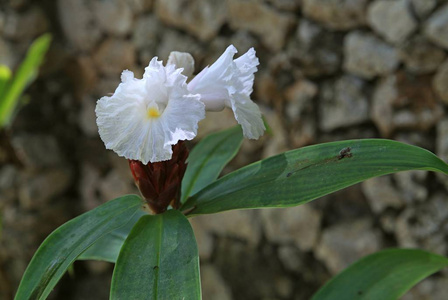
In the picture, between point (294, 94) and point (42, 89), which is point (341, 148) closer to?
point (294, 94)

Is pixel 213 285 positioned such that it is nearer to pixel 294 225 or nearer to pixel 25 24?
pixel 294 225

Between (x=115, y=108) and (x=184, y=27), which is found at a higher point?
(x=184, y=27)

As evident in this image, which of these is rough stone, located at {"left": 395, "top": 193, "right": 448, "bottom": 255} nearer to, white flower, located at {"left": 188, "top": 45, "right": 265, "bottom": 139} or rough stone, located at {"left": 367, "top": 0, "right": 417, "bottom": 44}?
rough stone, located at {"left": 367, "top": 0, "right": 417, "bottom": 44}

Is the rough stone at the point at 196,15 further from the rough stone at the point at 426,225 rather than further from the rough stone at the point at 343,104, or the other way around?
the rough stone at the point at 426,225

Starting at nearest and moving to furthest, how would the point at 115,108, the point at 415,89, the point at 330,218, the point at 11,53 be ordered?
the point at 115,108, the point at 415,89, the point at 330,218, the point at 11,53

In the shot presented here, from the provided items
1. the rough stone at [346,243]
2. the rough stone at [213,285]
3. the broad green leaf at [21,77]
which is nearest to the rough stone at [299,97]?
the rough stone at [346,243]

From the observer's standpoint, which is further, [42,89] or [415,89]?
[42,89]

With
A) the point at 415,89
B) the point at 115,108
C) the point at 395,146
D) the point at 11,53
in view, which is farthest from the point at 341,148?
the point at 11,53

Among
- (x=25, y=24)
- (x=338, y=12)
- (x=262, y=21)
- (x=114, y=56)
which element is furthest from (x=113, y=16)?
(x=338, y=12)

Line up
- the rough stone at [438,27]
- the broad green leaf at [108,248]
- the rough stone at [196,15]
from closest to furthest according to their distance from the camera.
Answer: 1. the broad green leaf at [108,248]
2. the rough stone at [438,27]
3. the rough stone at [196,15]
